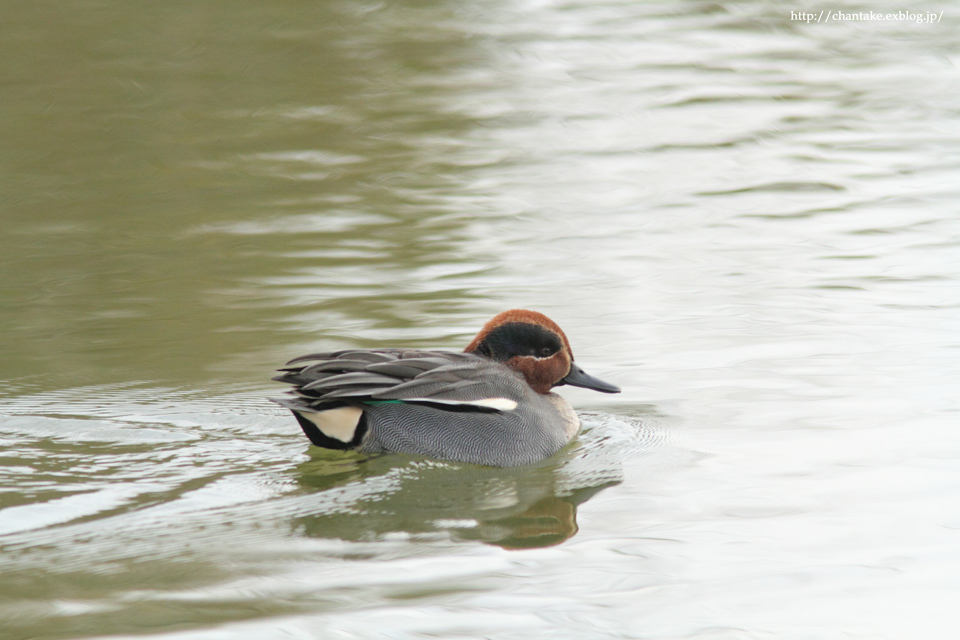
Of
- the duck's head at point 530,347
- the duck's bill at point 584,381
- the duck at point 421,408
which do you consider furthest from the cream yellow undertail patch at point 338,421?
the duck's bill at point 584,381

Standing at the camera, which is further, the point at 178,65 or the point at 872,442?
the point at 178,65

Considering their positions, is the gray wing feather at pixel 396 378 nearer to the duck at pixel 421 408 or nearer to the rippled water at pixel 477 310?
the duck at pixel 421 408

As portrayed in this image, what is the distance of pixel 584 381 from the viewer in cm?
632

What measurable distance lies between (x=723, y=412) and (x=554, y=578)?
2132mm

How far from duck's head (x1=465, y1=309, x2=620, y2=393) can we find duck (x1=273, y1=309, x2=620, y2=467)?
205 mm

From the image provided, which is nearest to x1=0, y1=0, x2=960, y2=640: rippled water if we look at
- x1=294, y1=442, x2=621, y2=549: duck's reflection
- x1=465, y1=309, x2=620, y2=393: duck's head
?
x1=294, y1=442, x2=621, y2=549: duck's reflection

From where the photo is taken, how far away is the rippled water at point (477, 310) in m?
4.49

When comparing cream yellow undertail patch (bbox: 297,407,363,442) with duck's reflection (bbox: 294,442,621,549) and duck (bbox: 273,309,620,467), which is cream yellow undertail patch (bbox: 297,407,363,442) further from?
duck's reflection (bbox: 294,442,621,549)

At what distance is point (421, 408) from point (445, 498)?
0.59 m

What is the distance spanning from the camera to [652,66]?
52.3ft

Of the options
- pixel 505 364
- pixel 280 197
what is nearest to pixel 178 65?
pixel 280 197

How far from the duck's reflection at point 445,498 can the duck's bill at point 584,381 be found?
1.41 ft

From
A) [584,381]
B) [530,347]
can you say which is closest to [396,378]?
[530,347]

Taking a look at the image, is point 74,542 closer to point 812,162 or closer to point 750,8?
point 812,162
